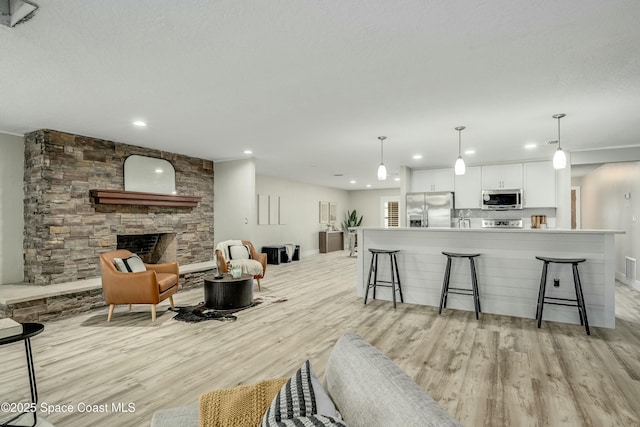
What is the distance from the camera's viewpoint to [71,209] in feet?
15.2

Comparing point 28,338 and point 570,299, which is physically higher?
point 28,338

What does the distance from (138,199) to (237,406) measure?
485 centimetres

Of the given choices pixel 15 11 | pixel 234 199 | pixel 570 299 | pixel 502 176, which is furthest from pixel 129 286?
pixel 502 176

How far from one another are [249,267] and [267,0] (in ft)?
14.3

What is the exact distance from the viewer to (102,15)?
1943 millimetres

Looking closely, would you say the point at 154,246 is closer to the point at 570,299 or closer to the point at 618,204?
the point at 570,299

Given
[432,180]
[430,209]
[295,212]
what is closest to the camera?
[430,209]

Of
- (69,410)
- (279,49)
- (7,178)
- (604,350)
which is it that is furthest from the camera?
(7,178)

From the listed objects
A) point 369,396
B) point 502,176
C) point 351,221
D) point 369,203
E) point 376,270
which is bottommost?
point 376,270

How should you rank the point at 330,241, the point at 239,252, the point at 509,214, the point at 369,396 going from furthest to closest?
1. the point at 330,241
2. the point at 509,214
3. the point at 239,252
4. the point at 369,396

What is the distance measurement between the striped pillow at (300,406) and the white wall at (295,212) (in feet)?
25.4

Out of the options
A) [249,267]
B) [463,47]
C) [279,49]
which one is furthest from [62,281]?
[463,47]

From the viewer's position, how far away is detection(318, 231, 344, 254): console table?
1143 cm

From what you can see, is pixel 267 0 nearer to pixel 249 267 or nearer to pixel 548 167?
pixel 249 267
